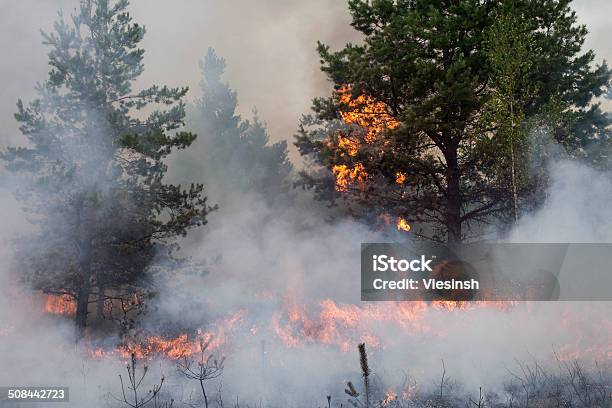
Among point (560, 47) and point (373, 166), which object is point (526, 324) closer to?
point (373, 166)

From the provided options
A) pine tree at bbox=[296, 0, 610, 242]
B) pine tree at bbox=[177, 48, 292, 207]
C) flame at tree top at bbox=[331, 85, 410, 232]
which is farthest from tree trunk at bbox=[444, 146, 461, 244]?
pine tree at bbox=[177, 48, 292, 207]

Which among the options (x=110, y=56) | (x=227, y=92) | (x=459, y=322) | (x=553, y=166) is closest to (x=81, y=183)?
(x=110, y=56)

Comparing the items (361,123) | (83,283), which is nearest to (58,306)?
(83,283)

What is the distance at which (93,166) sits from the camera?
17500mm

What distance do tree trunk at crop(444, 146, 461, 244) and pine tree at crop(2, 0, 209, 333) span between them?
8.18m

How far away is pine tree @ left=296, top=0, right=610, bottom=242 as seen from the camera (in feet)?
56.0

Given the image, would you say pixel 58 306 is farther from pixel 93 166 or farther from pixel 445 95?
pixel 445 95

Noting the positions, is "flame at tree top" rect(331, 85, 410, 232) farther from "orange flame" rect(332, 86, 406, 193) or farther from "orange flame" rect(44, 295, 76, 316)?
"orange flame" rect(44, 295, 76, 316)

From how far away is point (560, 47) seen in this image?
18.1 m

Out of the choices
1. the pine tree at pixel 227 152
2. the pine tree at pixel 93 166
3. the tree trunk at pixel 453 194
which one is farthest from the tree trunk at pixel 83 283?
the pine tree at pixel 227 152

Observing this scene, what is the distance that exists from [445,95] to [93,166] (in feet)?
36.1

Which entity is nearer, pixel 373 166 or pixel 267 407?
pixel 267 407

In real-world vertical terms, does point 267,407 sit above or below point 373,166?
below

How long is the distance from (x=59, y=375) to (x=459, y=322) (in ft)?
31.0
